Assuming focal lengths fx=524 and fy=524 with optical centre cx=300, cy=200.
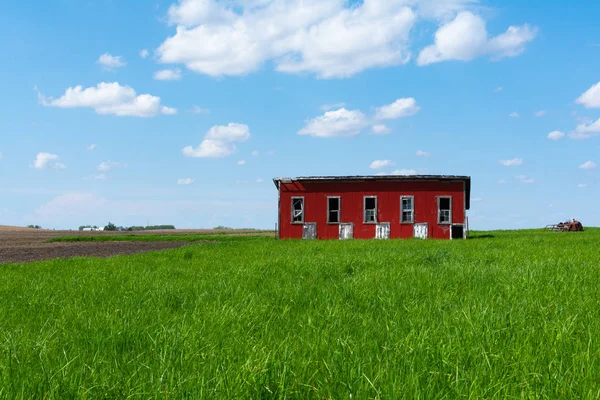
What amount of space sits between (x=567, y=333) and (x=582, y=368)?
3.43 ft

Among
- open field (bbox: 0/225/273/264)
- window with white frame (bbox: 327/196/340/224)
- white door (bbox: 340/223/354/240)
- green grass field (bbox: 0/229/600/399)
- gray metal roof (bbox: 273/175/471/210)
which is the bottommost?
open field (bbox: 0/225/273/264)

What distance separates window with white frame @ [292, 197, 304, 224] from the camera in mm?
32438

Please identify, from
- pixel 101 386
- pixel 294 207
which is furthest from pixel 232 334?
pixel 294 207

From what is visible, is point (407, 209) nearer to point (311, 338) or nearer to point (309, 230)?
point (309, 230)

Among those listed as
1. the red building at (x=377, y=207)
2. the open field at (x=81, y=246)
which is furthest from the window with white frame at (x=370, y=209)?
the open field at (x=81, y=246)

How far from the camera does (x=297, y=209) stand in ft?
107

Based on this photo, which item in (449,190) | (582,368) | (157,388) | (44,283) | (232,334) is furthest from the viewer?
(449,190)

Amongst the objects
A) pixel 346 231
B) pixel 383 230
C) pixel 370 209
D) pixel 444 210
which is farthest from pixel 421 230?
pixel 346 231

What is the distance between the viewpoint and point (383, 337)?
14.2ft

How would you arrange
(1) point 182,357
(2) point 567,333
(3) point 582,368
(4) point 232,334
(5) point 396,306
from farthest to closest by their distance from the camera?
(5) point 396,306, (4) point 232,334, (2) point 567,333, (1) point 182,357, (3) point 582,368

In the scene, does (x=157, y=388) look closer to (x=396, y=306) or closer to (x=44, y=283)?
(x=396, y=306)

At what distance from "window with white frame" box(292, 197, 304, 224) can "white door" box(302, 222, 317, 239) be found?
1.77ft

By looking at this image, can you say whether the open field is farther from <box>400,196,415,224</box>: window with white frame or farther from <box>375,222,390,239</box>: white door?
<box>400,196,415,224</box>: window with white frame

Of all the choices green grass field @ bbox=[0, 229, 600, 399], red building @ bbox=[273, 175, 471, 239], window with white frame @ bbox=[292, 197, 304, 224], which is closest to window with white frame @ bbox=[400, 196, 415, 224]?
red building @ bbox=[273, 175, 471, 239]
